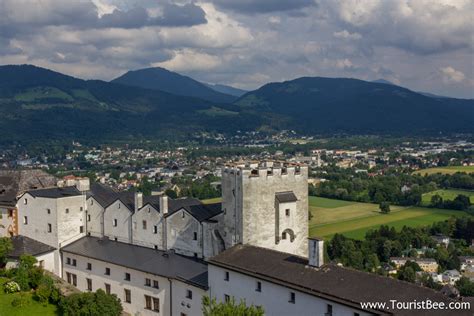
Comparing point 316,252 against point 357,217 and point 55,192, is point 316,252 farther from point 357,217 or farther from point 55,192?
point 357,217

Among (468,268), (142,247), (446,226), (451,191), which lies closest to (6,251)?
(142,247)

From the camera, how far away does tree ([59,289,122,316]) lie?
43.1m

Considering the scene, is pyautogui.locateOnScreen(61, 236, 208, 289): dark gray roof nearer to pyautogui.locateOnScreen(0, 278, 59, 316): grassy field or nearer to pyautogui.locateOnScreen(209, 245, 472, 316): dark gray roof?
pyautogui.locateOnScreen(209, 245, 472, 316): dark gray roof

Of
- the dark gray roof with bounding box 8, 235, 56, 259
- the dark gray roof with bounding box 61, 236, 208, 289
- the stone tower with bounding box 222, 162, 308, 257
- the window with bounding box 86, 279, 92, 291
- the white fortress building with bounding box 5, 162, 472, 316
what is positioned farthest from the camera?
the dark gray roof with bounding box 8, 235, 56, 259

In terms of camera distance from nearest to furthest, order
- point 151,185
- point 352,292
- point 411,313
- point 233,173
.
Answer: point 411,313 → point 352,292 → point 233,173 → point 151,185

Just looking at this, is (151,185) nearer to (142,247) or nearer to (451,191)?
(451,191)

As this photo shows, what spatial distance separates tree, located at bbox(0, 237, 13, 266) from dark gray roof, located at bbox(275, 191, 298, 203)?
1084 inches

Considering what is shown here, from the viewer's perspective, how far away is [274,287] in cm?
3459

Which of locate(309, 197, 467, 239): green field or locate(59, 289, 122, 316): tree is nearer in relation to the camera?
locate(59, 289, 122, 316): tree

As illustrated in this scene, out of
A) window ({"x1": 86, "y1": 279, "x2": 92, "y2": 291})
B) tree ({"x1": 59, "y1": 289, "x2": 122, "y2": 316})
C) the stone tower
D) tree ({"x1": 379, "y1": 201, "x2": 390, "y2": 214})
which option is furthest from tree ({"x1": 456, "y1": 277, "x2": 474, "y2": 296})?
tree ({"x1": 59, "y1": 289, "x2": 122, "y2": 316})

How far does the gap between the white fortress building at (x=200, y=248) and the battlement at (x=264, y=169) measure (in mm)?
90

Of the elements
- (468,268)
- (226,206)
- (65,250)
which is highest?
(226,206)

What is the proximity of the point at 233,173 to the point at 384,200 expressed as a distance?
4993 inches

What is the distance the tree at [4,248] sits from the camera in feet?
175
